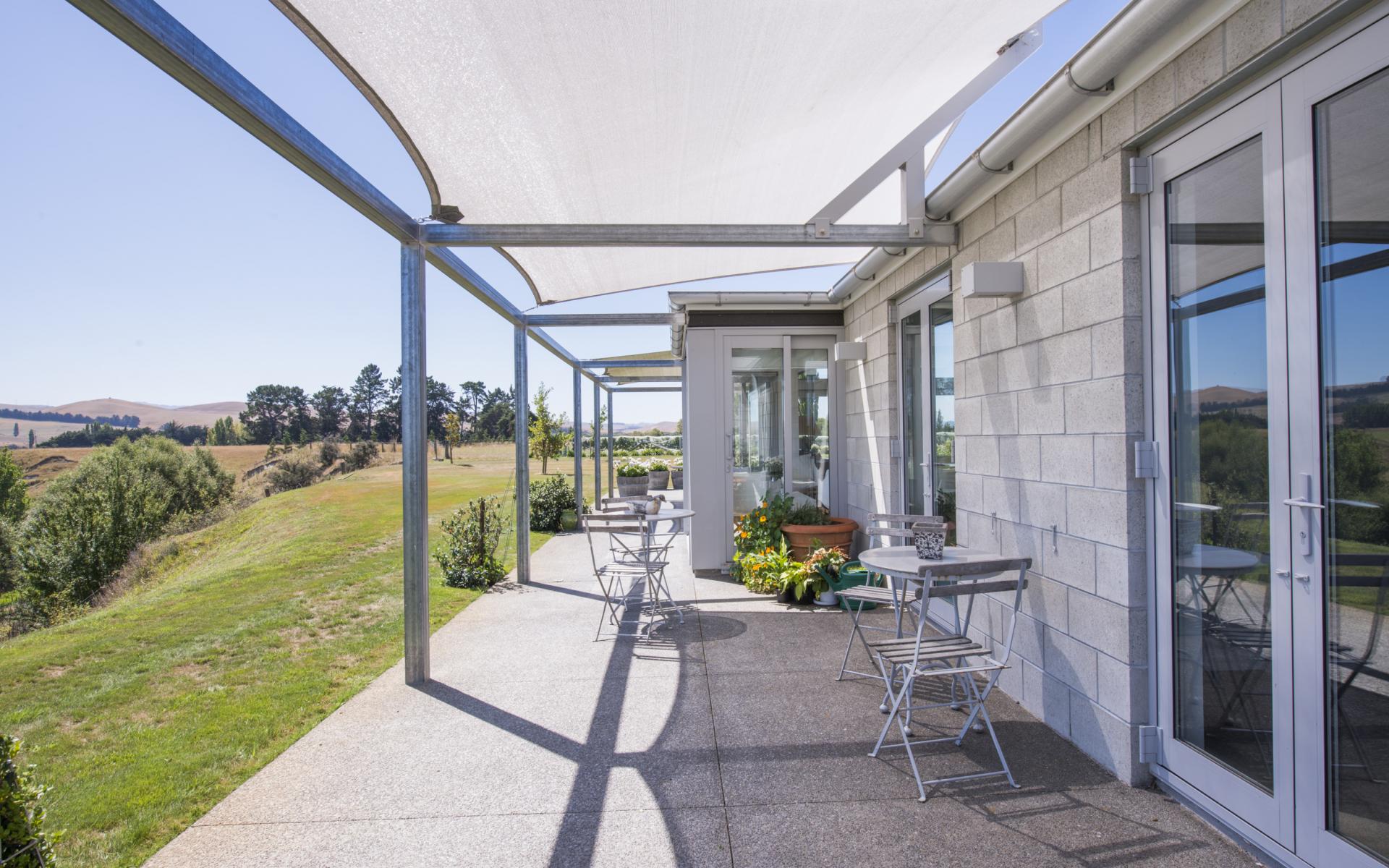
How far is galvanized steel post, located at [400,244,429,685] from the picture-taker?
3.94 meters

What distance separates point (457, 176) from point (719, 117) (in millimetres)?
1418

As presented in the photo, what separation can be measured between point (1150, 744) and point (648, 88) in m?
3.35

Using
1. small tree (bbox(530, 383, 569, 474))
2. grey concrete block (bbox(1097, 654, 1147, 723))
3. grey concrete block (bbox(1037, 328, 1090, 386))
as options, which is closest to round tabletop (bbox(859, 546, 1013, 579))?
grey concrete block (bbox(1097, 654, 1147, 723))

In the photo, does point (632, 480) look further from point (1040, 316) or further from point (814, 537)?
point (1040, 316)

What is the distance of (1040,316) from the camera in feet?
10.8

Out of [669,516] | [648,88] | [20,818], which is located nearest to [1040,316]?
[648,88]

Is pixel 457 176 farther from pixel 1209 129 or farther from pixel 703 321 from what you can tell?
pixel 703 321

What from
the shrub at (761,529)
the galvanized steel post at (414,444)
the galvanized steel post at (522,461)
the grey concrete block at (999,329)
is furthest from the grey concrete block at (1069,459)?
the galvanized steel post at (522,461)

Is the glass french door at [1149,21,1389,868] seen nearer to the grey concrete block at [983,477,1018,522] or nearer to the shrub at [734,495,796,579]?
the grey concrete block at [983,477,1018,522]

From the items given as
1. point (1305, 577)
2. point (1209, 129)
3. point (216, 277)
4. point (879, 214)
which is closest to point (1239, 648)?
point (1305, 577)

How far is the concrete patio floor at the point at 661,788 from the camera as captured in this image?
230 centimetres

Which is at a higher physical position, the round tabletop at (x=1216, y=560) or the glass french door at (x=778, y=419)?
the glass french door at (x=778, y=419)

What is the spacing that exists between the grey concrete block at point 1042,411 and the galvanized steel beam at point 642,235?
132cm

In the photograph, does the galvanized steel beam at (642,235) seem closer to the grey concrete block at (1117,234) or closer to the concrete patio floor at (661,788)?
the grey concrete block at (1117,234)
